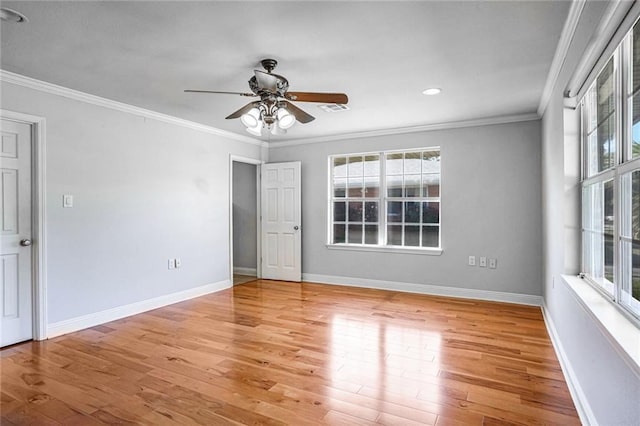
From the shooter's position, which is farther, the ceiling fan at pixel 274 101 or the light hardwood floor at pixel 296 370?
the ceiling fan at pixel 274 101

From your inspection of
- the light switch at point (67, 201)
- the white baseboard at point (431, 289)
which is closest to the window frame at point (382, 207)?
the white baseboard at point (431, 289)

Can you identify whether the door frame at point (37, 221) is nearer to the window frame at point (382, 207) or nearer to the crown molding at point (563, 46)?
the window frame at point (382, 207)

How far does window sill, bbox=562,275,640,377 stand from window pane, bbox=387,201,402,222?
3183 mm

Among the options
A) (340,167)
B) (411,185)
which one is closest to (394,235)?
(411,185)

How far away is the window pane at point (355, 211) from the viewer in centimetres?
582

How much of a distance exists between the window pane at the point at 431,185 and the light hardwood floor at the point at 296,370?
1717 millimetres

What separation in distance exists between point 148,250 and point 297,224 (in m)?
2.37

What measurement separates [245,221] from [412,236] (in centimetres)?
313

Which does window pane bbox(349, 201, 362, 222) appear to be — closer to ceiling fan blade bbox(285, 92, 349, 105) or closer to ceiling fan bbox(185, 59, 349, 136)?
ceiling fan bbox(185, 59, 349, 136)

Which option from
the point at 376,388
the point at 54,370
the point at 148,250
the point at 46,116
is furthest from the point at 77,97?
the point at 376,388

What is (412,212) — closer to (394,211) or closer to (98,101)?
(394,211)

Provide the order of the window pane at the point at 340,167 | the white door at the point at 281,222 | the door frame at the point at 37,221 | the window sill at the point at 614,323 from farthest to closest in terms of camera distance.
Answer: the white door at the point at 281,222
the window pane at the point at 340,167
the door frame at the point at 37,221
the window sill at the point at 614,323

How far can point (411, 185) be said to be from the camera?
213 inches

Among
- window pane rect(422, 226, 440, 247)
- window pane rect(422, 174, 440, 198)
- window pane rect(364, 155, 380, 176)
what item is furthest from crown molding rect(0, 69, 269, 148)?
window pane rect(422, 226, 440, 247)
